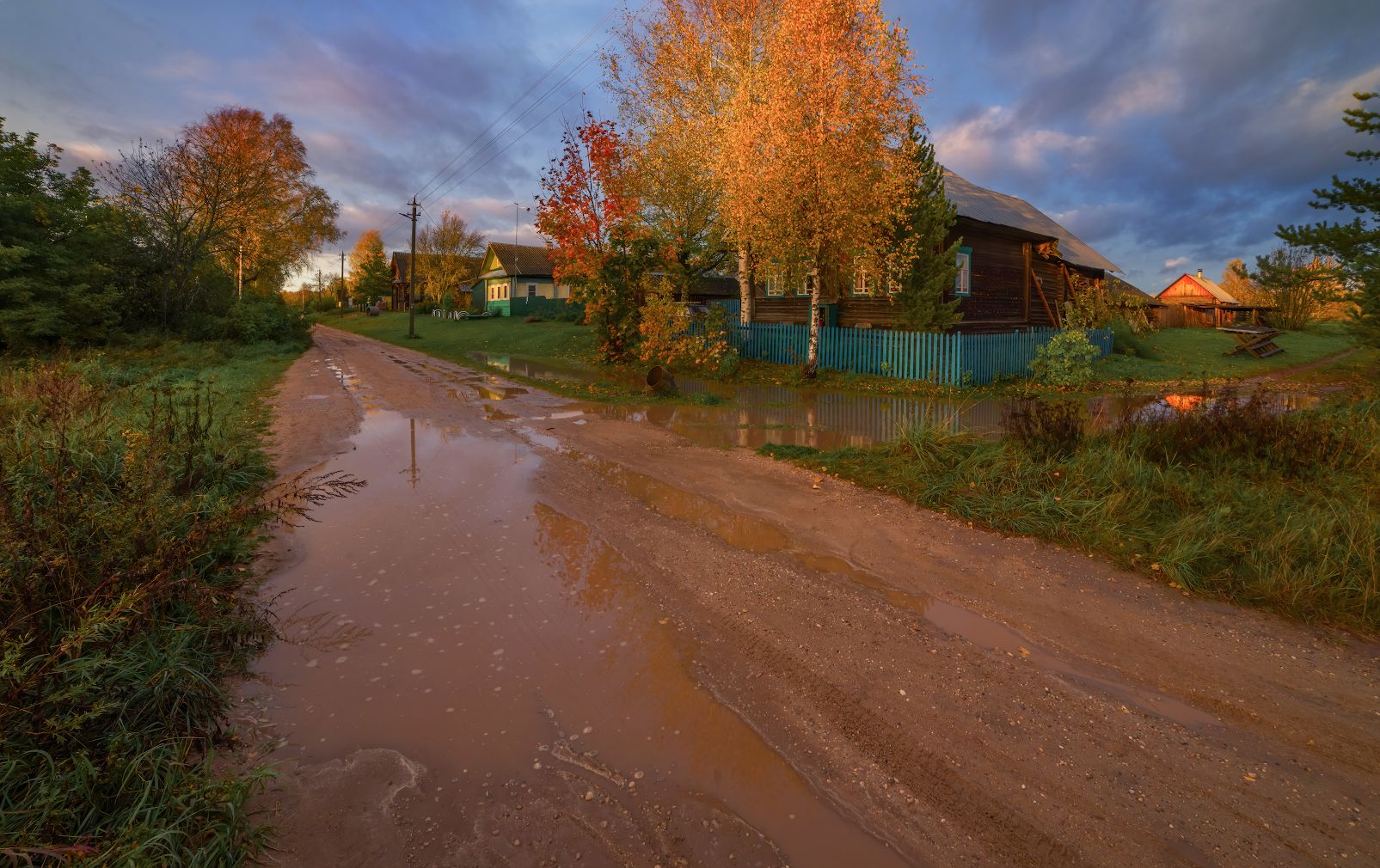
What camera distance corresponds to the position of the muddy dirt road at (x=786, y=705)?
105 inches

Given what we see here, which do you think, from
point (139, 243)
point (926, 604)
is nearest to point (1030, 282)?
point (926, 604)

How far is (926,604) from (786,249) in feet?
40.7

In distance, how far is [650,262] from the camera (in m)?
19.1

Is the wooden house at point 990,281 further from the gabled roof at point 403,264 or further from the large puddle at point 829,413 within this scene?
the gabled roof at point 403,264

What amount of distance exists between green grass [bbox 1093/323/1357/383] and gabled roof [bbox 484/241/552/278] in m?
38.3

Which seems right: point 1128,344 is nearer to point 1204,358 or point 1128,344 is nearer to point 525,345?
point 1204,358

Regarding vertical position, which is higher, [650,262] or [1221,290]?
[1221,290]

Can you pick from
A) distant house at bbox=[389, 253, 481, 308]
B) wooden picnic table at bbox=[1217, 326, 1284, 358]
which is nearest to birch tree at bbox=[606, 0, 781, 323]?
wooden picnic table at bbox=[1217, 326, 1284, 358]

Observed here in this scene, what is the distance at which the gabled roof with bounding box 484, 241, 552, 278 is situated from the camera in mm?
49312

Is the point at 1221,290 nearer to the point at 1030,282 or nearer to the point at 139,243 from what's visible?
the point at 1030,282

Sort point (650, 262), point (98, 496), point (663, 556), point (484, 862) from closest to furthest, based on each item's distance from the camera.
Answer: point (484, 862)
point (98, 496)
point (663, 556)
point (650, 262)

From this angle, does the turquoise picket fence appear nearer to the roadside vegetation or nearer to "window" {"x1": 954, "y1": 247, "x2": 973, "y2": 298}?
"window" {"x1": 954, "y1": 247, "x2": 973, "y2": 298}

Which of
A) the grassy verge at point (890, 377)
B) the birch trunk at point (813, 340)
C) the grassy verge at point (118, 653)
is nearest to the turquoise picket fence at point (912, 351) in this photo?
the grassy verge at point (890, 377)

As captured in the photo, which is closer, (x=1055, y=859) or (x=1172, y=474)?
(x=1055, y=859)
